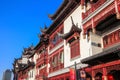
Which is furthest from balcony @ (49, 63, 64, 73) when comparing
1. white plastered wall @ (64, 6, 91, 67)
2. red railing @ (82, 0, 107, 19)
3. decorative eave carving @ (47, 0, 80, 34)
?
red railing @ (82, 0, 107, 19)

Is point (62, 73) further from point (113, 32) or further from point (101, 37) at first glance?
point (113, 32)

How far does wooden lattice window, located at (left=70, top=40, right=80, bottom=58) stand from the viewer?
17.1 meters

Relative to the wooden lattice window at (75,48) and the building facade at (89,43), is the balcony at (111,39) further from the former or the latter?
the wooden lattice window at (75,48)

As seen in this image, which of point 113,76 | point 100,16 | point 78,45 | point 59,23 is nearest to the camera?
point 113,76

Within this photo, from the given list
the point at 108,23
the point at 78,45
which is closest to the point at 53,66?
the point at 78,45

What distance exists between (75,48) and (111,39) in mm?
4667

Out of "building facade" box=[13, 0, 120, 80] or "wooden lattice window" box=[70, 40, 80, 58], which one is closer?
"building facade" box=[13, 0, 120, 80]

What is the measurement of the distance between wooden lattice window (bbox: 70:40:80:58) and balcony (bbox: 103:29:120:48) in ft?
10.6

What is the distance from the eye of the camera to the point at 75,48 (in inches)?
692

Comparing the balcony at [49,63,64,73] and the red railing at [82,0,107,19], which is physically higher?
the red railing at [82,0,107,19]

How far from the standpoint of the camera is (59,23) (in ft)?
75.5

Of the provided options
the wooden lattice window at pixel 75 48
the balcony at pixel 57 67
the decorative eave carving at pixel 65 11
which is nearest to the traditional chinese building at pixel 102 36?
the wooden lattice window at pixel 75 48

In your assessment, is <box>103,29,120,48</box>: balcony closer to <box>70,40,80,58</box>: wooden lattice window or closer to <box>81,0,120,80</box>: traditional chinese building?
<box>81,0,120,80</box>: traditional chinese building

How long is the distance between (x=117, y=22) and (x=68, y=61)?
752 cm
